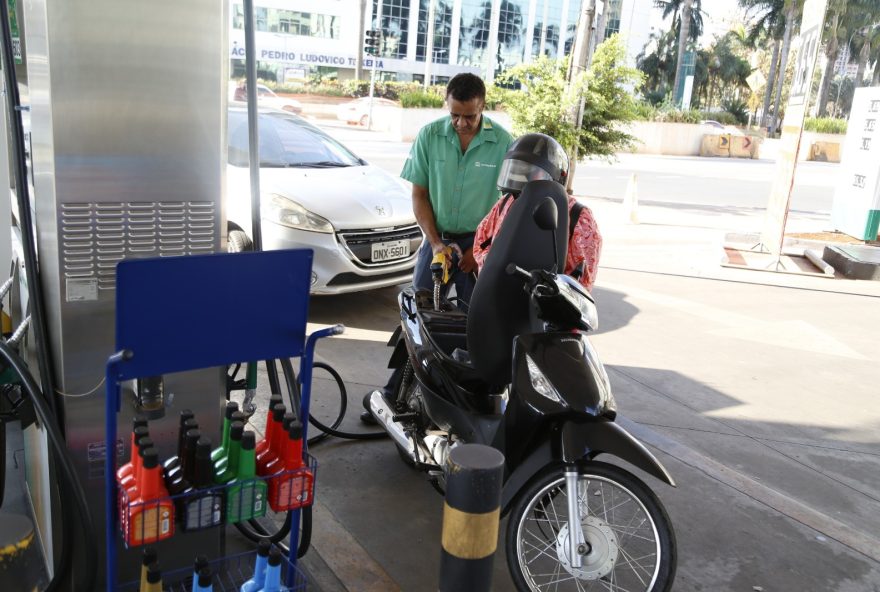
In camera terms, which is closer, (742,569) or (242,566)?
(242,566)

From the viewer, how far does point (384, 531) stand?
10.9ft

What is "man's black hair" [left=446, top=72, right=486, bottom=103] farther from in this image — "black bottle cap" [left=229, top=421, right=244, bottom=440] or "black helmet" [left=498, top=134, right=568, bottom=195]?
"black bottle cap" [left=229, top=421, right=244, bottom=440]

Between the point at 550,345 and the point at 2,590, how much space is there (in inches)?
78.4

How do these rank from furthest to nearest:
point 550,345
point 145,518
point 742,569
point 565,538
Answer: point 742,569
point 550,345
point 565,538
point 145,518

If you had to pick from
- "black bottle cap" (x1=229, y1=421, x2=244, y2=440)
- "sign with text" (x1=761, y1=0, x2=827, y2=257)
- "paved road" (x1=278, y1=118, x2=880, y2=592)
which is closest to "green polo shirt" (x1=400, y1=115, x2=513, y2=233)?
"paved road" (x1=278, y1=118, x2=880, y2=592)

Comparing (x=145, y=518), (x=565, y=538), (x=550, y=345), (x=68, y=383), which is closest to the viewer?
(x=145, y=518)

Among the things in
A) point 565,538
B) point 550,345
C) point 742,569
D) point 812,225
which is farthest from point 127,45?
point 812,225

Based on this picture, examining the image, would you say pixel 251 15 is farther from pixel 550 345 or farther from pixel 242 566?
pixel 242 566

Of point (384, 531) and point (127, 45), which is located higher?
point (127, 45)

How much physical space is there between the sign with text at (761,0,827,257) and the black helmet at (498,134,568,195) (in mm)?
7189

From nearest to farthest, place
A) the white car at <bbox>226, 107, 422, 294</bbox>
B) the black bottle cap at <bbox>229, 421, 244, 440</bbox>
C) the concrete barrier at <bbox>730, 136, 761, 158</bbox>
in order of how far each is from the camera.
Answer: the black bottle cap at <bbox>229, 421, 244, 440</bbox> < the white car at <bbox>226, 107, 422, 294</bbox> < the concrete barrier at <bbox>730, 136, 761, 158</bbox>

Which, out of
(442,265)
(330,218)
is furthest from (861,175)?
(442,265)

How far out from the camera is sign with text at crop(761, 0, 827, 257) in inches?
374

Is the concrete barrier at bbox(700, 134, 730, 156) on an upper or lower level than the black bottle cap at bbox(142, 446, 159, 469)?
lower
